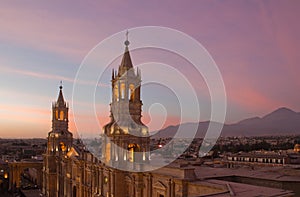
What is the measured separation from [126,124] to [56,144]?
21.7 metres

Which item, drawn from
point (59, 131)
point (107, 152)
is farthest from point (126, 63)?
point (59, 131)

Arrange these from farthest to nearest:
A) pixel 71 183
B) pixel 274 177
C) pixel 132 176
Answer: pixel 71 183
pixel 132 176
pixel 274 177

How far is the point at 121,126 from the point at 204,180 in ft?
37.6

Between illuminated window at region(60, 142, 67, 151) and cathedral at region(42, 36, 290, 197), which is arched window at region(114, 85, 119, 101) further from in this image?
illuminated window at region(60, 142, 67, 151)

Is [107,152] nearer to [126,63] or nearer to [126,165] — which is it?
[126,165]

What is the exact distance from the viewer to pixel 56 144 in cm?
5041

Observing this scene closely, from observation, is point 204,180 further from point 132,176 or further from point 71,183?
point 71,183

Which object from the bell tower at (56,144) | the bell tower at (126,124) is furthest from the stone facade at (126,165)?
the bell tower at (56,144)

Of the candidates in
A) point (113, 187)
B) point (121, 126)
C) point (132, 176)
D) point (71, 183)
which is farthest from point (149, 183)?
point (71, 183)

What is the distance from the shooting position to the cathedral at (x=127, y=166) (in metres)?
23.0

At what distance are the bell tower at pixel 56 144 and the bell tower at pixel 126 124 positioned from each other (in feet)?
62.1

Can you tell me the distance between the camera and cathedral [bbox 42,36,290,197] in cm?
2304

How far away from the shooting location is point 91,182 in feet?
119

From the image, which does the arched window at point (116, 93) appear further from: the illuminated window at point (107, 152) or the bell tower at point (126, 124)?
the illuminated window at point (107, 152)
